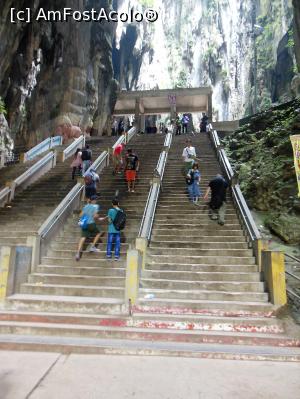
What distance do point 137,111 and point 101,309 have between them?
82.7 ft

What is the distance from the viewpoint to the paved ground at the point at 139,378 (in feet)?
12.4

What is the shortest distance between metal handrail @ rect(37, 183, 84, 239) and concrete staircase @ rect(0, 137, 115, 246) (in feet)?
2.45

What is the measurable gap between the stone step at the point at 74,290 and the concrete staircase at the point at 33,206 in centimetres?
252

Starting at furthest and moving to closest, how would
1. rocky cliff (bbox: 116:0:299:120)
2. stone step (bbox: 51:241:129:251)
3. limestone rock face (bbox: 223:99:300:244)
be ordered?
rocky cliff (bbox: 116:0:299:120) < limestone rock face (bbox: 223:99:300:244) < stone step (bbox: 51:241:129:251)

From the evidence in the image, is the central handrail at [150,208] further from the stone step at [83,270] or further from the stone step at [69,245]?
the stone step at [83,270]

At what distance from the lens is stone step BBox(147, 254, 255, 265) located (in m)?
7.67

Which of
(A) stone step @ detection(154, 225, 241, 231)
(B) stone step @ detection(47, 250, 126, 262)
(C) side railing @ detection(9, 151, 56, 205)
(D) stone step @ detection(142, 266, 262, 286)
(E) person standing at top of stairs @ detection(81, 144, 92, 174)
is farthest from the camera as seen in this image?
(E) person standing at top of stairs @ detection(81, 144, 92, 174)

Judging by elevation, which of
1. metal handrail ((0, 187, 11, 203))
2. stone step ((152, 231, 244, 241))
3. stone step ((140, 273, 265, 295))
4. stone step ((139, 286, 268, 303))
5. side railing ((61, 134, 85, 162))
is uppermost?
side railing ((61, 134, 85, 162))

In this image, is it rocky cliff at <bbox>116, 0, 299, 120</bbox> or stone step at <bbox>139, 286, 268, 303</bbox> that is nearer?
stone step at <bbox>139, 286, 268, 303</bbox>

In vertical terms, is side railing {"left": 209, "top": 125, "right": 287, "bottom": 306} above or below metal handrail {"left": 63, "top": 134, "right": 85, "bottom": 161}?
below

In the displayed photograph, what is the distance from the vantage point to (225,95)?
46875 millimetres

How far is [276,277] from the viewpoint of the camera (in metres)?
6.26

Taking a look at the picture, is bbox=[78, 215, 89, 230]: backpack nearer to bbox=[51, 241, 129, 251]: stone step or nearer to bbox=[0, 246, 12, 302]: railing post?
bbox=[51, 241, 129, 251]: stone step

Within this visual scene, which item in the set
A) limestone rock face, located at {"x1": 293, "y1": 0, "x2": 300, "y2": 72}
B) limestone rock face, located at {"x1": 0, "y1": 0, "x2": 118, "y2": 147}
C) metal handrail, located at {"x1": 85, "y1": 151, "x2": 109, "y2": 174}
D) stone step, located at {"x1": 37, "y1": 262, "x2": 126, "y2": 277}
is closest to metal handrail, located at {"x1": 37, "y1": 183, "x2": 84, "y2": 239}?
stone step, located at {"x1": 37, "y1": 262, "x2": 126, "y2": 277}
